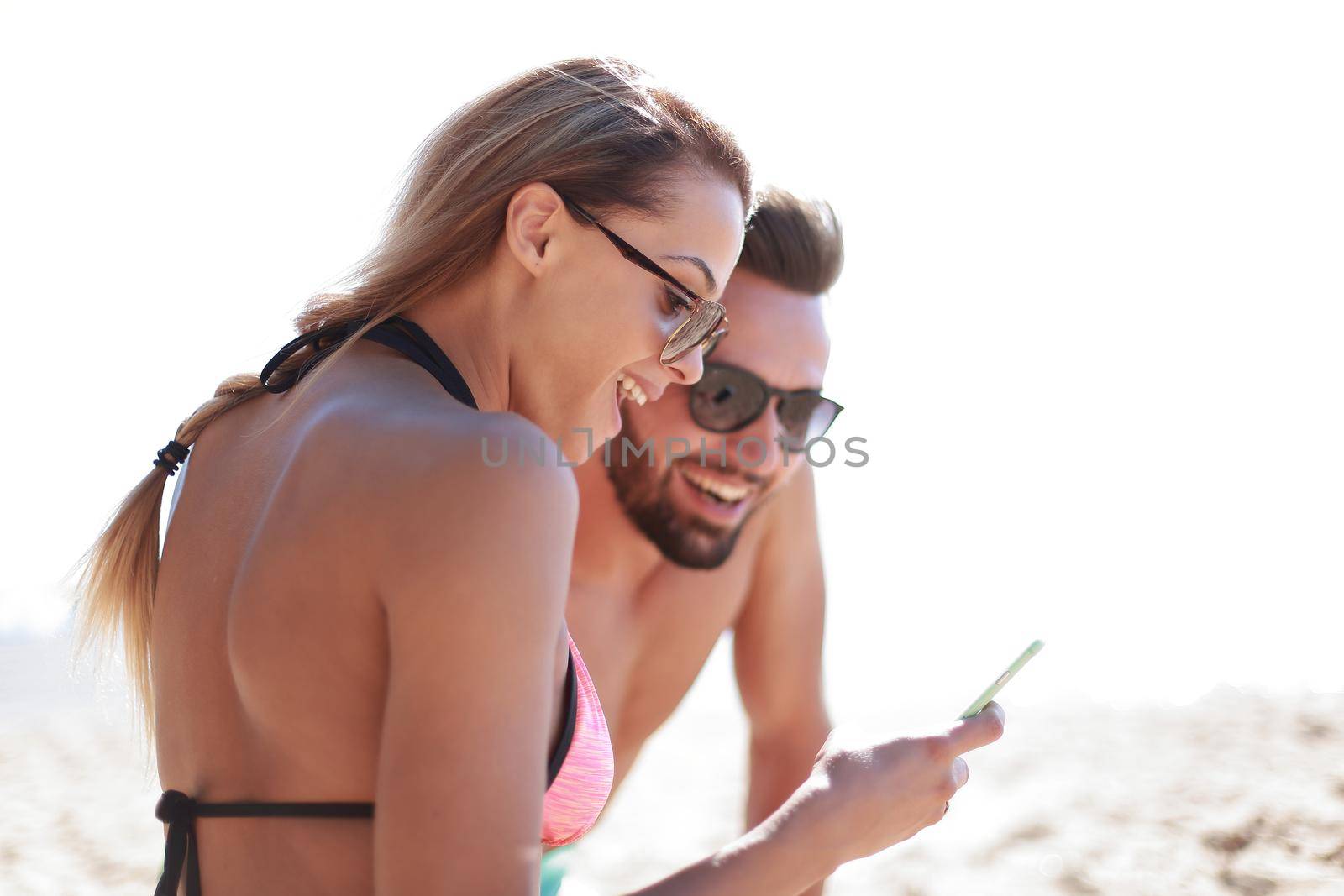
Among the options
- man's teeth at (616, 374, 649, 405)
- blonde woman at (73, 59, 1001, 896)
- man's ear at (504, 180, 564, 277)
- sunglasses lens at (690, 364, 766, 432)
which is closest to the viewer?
blonde woman at (73, 59, 1001, 896)

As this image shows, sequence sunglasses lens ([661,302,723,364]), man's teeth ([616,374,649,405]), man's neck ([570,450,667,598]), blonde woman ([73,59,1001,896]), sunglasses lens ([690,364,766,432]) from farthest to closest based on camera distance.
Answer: man's neck ([570,450,667,598])
sunglasses lens ([690,364,766,432])
man's teeth ([616,374,649,405])
sunglasses lens ([661,302,723,364])
blonde woman ([73,59,1001,896])

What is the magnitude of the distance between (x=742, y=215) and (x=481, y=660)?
1020 mm

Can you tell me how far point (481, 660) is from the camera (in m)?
1.07

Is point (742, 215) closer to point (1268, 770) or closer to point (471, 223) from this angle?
point (471, 223)

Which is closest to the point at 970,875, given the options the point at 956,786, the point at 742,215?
the point at 956,786

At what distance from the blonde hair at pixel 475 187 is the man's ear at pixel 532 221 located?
31mm

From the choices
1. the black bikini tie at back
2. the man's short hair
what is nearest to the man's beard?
the man's short hair

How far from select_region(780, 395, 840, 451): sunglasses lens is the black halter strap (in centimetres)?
157

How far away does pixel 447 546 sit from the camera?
109cm

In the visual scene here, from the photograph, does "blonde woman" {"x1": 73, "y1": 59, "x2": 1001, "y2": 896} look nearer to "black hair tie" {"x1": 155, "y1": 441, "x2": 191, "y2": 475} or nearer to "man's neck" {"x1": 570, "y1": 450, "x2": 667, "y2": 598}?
"black hair tie" {"x1": 155, "y1": 441, "x2": 191, "y2": 475}

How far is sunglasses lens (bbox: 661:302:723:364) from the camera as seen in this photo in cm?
170

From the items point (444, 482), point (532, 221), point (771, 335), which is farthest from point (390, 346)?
point (771, 335)

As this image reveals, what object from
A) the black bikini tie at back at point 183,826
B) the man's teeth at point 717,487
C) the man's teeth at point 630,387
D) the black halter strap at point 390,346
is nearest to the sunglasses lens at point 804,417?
the man's teeth at point 717,487

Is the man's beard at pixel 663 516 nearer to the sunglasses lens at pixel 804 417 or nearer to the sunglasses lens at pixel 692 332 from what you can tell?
the sunglasses lens at pixel 804 417
